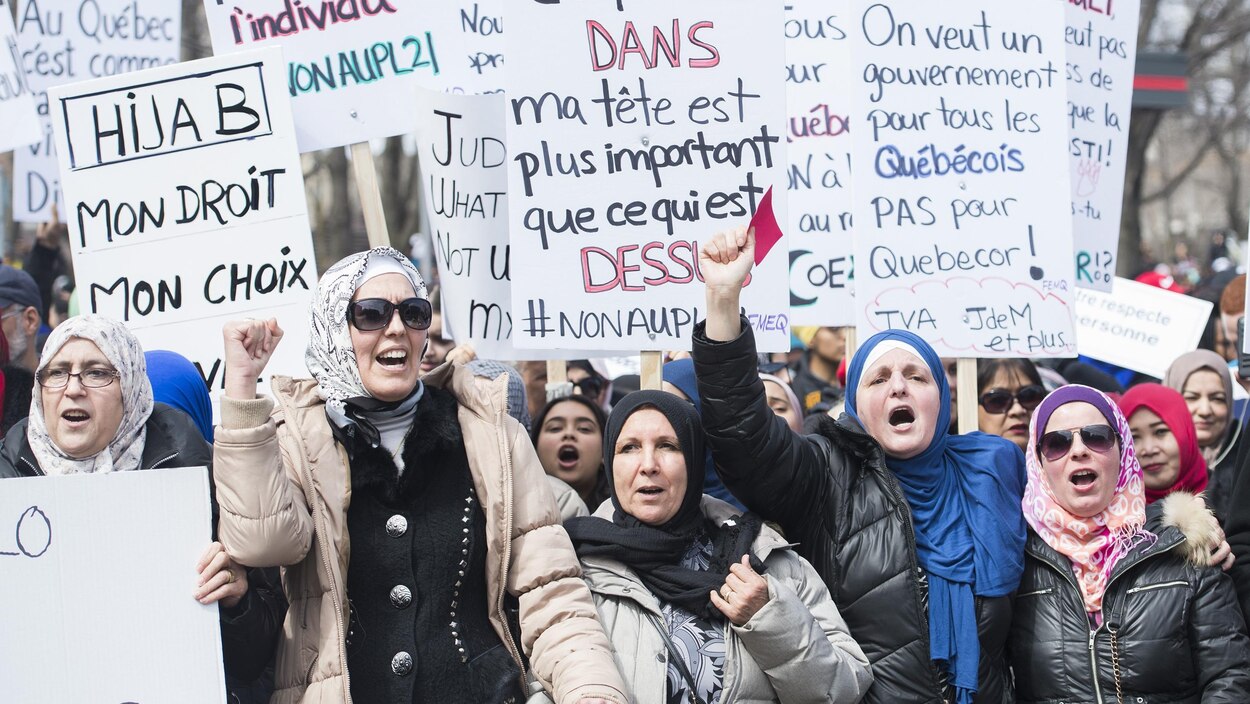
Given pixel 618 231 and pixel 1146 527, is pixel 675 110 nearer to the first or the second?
pixel 618 231

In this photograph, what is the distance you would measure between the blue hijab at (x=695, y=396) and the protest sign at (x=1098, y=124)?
229 centimetres

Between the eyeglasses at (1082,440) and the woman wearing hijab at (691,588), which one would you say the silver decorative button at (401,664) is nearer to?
the woman wearing hijab at (691,588)

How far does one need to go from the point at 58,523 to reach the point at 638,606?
1.37m

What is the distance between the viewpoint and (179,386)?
4.14 meters

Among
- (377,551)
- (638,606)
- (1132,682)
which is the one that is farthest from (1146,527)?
(377,551)

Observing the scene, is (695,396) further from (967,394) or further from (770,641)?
(770,641)

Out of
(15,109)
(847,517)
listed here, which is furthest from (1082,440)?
(15,109)

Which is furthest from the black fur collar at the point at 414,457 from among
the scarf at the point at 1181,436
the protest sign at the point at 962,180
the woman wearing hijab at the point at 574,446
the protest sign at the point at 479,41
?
the protest sign at the point at 479,41

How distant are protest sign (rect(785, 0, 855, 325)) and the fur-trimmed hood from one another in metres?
2.17

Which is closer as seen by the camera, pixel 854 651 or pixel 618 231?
pixel 854 651

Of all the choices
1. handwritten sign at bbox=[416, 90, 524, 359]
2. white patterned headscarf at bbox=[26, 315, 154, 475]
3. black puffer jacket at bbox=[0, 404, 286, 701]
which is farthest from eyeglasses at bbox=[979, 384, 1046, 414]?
white patterned headscarf at bbox=[26, 315, 154, 475]

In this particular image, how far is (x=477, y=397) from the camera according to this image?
3.58 metres

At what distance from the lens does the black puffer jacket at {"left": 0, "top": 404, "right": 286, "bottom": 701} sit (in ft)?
10.7

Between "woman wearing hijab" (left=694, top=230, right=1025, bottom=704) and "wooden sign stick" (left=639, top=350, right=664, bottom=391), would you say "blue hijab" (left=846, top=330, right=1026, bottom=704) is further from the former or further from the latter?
"wooden sign stick" (left=639, top=350, right=664, bottom=391)
